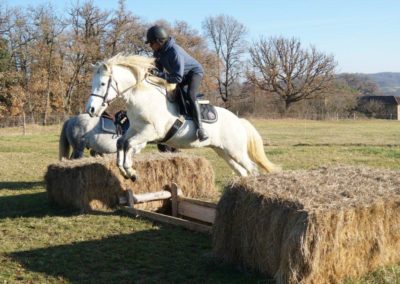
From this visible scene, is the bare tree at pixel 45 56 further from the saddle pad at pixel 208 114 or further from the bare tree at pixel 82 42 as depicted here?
the saddle pad at pixel 208 114

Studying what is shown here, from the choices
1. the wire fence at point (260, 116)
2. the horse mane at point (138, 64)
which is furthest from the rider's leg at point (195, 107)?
the wire fence at point (260, 116)

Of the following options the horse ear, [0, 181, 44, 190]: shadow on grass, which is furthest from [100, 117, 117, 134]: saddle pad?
the horse ear

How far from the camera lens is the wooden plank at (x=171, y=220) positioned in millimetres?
6919

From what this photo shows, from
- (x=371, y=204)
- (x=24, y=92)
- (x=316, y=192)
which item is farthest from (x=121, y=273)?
(x=24, y=92)

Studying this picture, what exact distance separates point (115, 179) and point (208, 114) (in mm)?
2251

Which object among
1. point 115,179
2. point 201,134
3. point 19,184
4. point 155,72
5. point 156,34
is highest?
point 156,34

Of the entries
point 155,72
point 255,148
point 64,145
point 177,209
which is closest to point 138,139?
point 155,72

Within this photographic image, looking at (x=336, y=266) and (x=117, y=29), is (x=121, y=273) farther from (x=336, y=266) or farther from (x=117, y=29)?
(x=117, y=29)

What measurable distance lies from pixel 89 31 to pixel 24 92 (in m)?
8.81

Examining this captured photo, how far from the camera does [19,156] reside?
18281 mm

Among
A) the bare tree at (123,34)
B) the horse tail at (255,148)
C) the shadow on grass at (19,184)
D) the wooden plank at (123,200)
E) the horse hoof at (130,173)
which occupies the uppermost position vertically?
the bare tree at (123,34)

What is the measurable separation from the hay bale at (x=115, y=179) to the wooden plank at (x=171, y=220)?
1.86ft

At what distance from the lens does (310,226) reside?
4340mm

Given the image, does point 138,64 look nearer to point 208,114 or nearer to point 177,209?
point 208,114
